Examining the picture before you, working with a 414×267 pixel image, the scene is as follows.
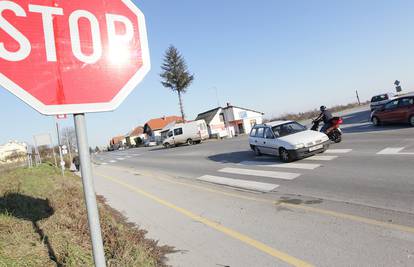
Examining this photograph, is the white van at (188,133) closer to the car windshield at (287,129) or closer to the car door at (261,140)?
the car door at (261,140)

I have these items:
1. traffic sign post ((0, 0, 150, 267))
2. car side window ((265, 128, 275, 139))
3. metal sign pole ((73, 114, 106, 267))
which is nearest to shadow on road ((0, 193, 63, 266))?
metal sign pole ((73, 114, 106, 267))

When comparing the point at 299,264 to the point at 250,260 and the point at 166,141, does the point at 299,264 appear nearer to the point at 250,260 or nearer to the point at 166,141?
the point at 250,260

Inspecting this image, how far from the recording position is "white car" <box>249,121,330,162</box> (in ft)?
38.6

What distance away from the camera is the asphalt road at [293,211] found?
4.43 metres

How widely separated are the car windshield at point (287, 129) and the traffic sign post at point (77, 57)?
11.9 m

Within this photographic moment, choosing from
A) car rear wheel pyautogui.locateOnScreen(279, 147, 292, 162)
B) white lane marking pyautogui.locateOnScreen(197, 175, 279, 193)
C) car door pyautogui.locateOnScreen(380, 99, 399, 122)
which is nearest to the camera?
white lane marking pyautogui.locateOnScreen(197, 175, 279, 193)

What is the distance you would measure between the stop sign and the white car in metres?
10.5

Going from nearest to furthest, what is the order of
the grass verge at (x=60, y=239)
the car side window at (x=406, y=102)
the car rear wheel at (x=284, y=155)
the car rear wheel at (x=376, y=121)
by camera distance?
the grass verge at (x=60, y=239) < the car rear wheel at (x=284, y=155) < the car side window at (x=406, y=102) < the car rear wheel at (x=376, y=121)

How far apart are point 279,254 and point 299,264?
424 millimetres

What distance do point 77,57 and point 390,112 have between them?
1893 centimetres

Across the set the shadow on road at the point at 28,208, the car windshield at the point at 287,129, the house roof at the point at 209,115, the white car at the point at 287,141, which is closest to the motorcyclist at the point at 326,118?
the car windshield at the point at 287,129

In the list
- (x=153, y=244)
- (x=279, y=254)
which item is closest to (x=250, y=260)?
(x=279, y=254)

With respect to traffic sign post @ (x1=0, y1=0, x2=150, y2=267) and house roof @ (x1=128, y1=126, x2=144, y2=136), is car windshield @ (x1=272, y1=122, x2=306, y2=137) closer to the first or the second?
traffic sign post @ (x1=0, y1=0, x2=150, y2=267)

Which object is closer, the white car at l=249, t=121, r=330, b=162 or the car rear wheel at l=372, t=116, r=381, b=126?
the white car at l=249, t=121, r=330, b=162
